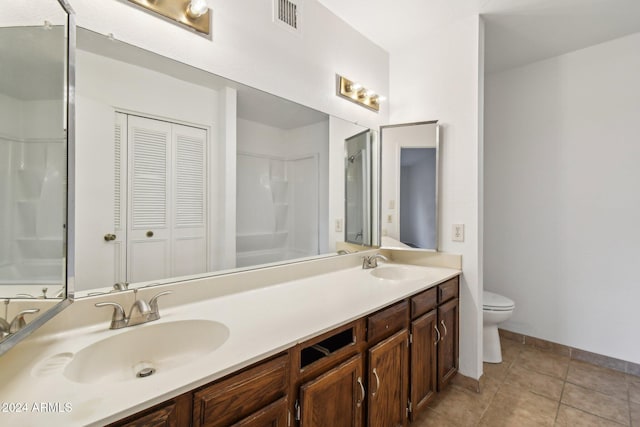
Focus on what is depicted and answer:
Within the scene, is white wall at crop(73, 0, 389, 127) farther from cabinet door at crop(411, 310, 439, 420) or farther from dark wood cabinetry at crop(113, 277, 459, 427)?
cabinet door at crop(411, 310, 439, 420)

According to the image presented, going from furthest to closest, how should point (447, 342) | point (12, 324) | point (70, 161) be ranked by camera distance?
point (447, 342)
point (70, 161)
point (12, 324)

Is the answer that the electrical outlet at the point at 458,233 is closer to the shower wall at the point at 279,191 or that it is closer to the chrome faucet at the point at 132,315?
the shower wall at the point at 279,191

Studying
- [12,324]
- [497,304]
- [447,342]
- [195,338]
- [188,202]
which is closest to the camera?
[12,324]

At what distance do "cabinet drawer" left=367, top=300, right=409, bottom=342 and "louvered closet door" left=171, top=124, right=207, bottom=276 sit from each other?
2.60ft

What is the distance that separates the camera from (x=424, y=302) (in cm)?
158

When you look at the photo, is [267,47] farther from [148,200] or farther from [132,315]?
[132,315]

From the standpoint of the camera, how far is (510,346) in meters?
2.51

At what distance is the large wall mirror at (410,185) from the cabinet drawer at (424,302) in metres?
0.51

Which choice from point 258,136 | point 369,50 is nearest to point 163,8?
point 258,136

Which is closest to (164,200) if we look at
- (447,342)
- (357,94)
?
(357,94)

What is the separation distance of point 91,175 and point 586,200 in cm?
321

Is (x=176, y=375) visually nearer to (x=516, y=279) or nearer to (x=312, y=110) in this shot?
(x=312, y=110)

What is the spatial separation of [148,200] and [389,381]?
1.32 metres

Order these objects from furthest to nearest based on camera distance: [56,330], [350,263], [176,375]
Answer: [350,263]
[56,330]
[176,375]
